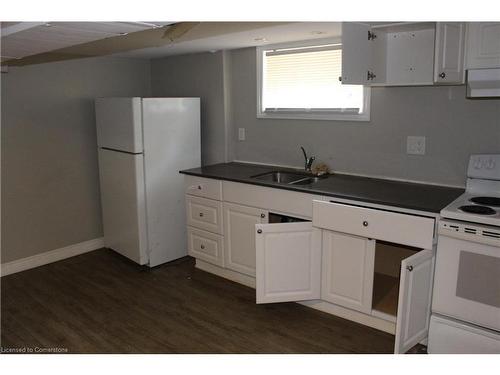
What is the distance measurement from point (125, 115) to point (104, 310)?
1.53 metres

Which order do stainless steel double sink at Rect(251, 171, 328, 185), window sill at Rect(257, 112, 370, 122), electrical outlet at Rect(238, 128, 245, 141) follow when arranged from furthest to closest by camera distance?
electrical outlet at Rect(238, 128, 245, 141), stainless steel double sink at Rect(251, 171, 328, 185), window sill at Rect(257, 112, 370, 122)

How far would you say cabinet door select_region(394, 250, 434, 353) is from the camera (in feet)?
7.15

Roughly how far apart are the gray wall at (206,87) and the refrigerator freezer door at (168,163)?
18cm

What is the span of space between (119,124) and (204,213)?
3.42 feet

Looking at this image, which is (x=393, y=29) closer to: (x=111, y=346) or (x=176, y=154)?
(x=176, y=154)

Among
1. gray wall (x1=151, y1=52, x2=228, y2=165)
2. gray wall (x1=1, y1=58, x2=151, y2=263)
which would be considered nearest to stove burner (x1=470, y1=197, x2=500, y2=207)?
gray wall (x1=151, y1=52, x2=228, y2=165)

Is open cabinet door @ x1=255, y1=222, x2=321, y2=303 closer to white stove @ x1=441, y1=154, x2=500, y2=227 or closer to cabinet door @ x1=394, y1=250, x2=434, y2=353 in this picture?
cabinet door @ x1=394, y1=250, x2=434, y2=353

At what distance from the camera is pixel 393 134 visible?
3037 mm

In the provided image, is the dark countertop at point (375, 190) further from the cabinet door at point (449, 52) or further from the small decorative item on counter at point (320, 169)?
the cabinet door at point (449, 52)

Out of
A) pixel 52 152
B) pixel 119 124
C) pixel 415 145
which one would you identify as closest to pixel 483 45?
pixel 415 145

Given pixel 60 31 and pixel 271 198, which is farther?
pixel 271 198

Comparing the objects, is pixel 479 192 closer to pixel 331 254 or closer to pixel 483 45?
pixel 483 45

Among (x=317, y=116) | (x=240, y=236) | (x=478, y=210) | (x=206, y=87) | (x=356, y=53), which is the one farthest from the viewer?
(x=206, y=87)

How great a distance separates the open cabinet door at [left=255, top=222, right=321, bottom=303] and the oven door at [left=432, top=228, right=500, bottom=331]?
766 mm
